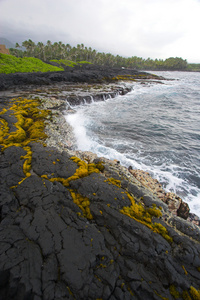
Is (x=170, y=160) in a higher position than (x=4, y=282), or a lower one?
lower

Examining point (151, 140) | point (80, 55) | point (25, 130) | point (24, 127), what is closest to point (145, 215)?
point (151, 140)

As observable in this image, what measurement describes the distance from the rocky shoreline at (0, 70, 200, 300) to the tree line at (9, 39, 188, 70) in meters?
90.0

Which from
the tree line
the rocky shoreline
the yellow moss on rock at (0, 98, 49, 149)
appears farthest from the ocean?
the tree line

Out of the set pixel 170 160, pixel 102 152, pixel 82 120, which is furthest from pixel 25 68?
pixel 170 160

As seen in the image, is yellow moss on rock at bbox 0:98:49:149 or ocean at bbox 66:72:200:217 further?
ocean at bbox 66:72:200:217

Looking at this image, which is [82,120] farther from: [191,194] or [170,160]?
[191,194]

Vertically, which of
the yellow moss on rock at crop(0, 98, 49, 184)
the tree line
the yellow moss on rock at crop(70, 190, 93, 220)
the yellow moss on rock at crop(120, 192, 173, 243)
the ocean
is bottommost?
the ocean

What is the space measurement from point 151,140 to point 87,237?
13.6 m

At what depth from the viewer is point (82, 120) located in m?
19.0

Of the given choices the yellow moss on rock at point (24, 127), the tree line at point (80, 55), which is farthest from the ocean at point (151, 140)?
the tree line at point (80, 55)

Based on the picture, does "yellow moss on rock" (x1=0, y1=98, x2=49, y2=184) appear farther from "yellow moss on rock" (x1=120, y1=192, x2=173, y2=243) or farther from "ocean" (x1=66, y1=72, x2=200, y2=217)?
"yellow moss on rock" (x1=120, y1=192, x2=173, y2=243)

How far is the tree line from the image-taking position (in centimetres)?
7635

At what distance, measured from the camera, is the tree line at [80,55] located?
7635cm

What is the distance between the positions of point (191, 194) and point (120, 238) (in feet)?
23.7
